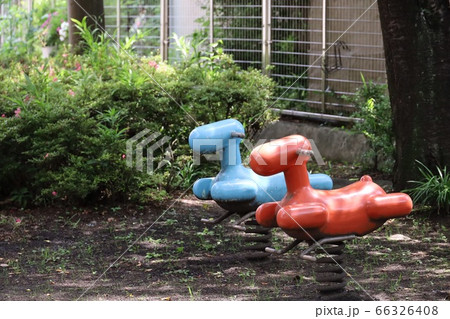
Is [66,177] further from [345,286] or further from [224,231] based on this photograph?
[345,286]

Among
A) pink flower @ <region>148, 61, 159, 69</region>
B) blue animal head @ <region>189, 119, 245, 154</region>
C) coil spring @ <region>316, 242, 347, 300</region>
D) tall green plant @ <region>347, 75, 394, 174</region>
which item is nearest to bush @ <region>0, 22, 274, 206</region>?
pink flower @ <region>148, 61, 159, 69</region>

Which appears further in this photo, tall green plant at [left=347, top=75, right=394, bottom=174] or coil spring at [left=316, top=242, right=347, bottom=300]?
tall green plant at [left=347, top=75, right=394, bottom=174]

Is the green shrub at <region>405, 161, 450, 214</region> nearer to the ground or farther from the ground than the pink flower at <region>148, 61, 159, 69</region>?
nearer to the ground

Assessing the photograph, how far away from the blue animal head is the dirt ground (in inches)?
37.7

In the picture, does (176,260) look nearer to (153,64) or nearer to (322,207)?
(322,207)

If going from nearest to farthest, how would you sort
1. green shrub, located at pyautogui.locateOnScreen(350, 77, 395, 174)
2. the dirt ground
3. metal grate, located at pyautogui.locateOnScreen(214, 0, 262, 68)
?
1. the dirt ground
2. green shrub, located at pyautogui.locateOnScreen(350, 77, 395, 174)
3. metal grate, located at pyautogui.locateOnScreen(214, 0, 262, 68)

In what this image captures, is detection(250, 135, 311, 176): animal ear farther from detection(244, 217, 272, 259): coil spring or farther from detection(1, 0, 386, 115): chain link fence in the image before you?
detection(1, 0, 386, 115): chain link fence

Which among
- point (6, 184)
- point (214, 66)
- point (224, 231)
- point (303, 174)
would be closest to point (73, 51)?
point (214, 66)

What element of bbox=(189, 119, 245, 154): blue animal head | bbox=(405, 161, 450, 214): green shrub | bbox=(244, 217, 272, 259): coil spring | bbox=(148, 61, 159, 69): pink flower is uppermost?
bbox=(148, 61, 159, 69): pink flower

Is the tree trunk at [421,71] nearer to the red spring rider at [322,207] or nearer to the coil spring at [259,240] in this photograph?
the coil spring at [259,240]

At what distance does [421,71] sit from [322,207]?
10.2ft

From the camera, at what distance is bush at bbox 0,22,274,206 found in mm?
8172

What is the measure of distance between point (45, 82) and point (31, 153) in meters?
1.16

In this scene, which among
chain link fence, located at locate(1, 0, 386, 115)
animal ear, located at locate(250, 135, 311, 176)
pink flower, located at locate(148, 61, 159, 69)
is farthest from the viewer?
chain link fence, located at locate(1, 0, 386, 115)
